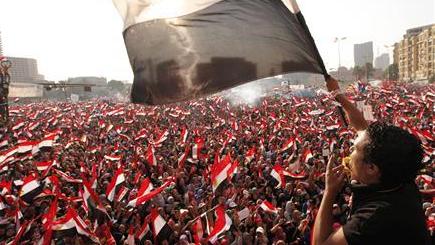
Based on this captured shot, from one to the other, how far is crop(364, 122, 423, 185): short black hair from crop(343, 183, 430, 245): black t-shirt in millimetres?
68

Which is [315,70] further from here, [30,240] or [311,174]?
[311,174]

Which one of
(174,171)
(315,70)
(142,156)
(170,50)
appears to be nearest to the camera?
(315,70)

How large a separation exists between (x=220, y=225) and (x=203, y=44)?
4685 mm

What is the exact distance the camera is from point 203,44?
409 cm

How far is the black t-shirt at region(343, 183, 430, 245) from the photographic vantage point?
76.5 inches

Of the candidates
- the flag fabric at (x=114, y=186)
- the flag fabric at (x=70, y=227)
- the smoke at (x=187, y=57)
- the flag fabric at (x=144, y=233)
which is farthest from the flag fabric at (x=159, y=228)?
the smoke at (x=187, y=57)

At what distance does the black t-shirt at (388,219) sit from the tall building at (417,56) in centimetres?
11350

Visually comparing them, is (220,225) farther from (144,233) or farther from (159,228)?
(144,233)

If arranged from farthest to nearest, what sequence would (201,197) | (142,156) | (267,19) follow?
(142,156), (201,197), (267,19)

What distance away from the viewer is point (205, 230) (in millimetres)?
8844

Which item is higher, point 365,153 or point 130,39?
point 130,39

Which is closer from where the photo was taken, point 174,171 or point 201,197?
point 201,197

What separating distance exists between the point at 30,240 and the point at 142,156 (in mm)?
7339

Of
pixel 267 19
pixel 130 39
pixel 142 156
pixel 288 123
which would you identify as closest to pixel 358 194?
pixel 267 19
